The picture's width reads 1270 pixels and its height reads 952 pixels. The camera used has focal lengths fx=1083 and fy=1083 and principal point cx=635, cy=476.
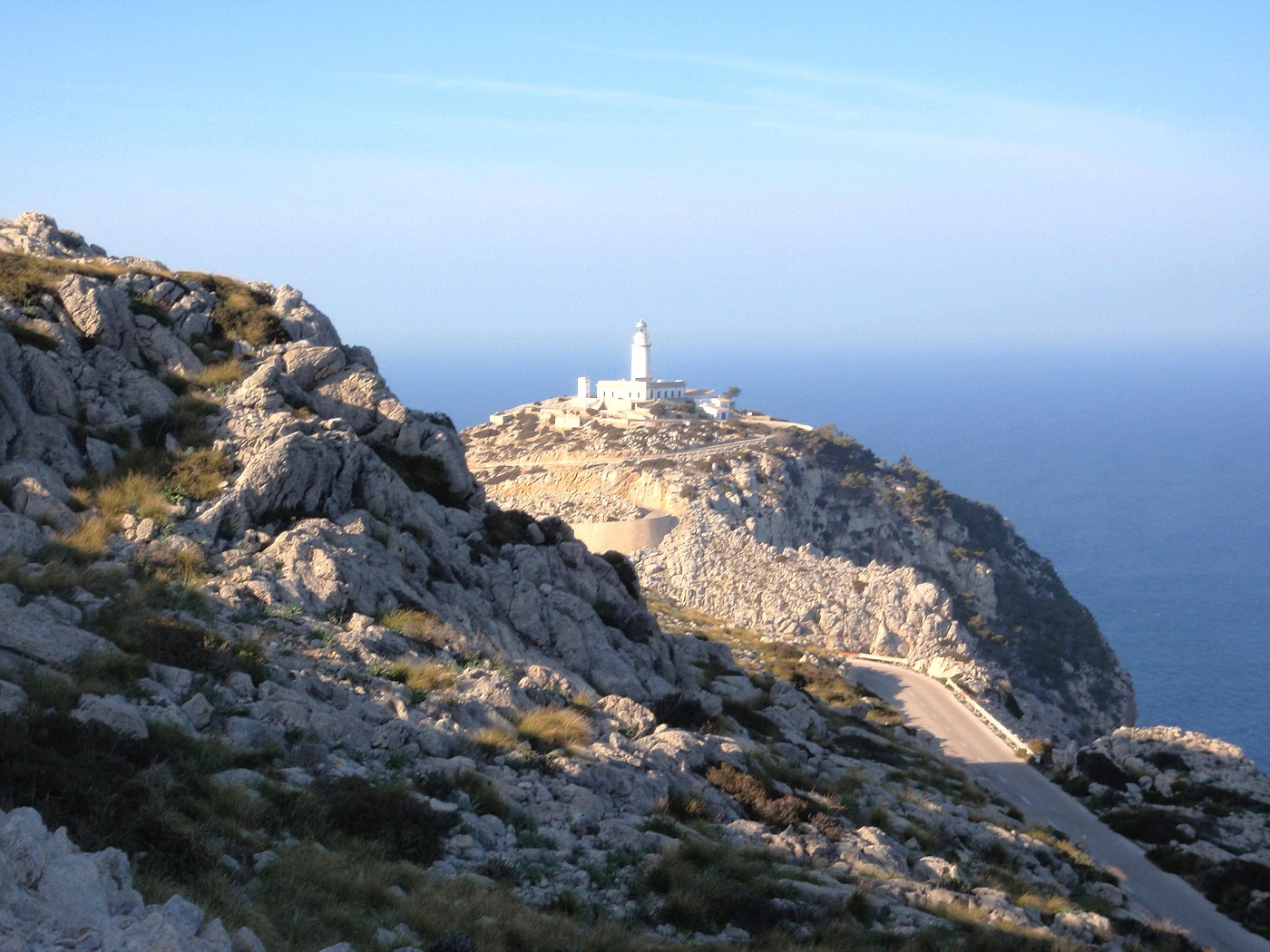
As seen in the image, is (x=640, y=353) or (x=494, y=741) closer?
(x=494, y=741)

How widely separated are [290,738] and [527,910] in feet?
11.6

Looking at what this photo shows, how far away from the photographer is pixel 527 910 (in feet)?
30.5

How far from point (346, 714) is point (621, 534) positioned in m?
51.9

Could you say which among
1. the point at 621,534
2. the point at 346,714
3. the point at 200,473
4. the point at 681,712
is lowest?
the point at 681,712

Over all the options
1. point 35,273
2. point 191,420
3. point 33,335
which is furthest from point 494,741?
point 35,273

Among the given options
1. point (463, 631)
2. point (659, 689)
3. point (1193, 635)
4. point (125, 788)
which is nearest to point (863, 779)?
point (659, 689)

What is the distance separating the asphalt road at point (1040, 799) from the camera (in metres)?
20.3

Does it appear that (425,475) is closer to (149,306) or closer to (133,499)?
(149,306)

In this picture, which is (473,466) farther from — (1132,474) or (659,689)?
(1132,474)

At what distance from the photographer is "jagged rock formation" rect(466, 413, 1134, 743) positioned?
56.9m

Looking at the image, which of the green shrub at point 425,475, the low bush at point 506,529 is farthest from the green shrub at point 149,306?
the low bush at point 506,529

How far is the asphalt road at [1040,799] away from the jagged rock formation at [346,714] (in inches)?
89.6

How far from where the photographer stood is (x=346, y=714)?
12719mm

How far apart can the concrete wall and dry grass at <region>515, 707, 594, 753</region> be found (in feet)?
160
